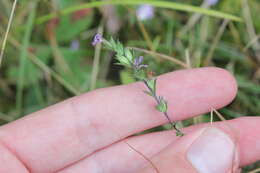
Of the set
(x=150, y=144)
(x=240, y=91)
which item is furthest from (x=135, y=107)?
(x=240, y=91)

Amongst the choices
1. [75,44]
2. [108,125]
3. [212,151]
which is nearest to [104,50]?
[75,44]

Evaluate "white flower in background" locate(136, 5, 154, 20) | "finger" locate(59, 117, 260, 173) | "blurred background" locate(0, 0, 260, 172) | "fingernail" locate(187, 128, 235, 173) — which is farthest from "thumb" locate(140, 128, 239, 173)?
"white flower in background" locate(136, 5, 154, 20)

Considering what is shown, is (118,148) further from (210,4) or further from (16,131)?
(210,4)

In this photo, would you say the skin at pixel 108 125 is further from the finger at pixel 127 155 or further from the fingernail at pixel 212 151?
the fingernail at pixel 212 151

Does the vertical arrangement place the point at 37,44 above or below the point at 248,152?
above

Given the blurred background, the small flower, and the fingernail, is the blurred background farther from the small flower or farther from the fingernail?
the fingernail

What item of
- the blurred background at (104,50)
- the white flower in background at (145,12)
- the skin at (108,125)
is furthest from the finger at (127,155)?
the white flower in background at (145,12)

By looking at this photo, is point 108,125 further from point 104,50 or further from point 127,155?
point 104,50
